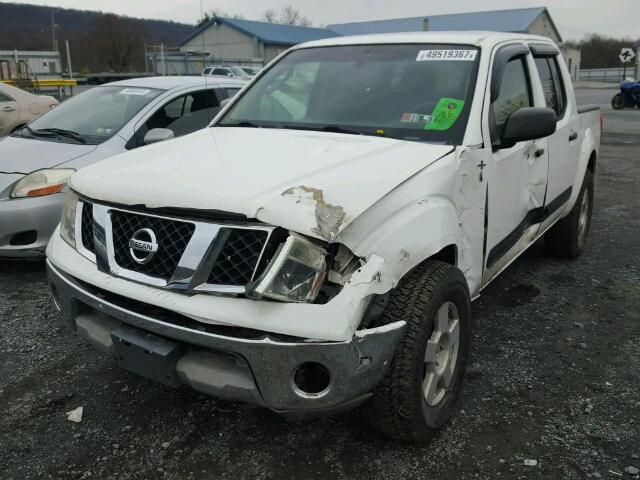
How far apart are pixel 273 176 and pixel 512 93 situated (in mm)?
1933

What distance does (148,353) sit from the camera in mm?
2205

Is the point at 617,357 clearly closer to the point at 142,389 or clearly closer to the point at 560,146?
the point at 560,146

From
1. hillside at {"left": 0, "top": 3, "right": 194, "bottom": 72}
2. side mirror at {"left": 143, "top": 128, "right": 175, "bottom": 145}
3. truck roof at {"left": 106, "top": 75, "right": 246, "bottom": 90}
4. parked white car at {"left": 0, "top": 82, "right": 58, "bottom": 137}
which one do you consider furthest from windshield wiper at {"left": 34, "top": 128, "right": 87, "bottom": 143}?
hillside at {"left": 0, "top": 3, "right": 194, "bottom": 72}

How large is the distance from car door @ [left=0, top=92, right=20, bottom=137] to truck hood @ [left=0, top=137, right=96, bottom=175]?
5.15 metres

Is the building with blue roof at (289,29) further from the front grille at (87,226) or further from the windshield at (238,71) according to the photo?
the front grille at (87,226)

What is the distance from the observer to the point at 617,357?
3371 millimetres

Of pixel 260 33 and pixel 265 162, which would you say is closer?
pixel 265 162

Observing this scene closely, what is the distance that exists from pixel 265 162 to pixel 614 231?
16.0ft

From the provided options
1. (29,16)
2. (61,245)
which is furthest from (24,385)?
(29,16)

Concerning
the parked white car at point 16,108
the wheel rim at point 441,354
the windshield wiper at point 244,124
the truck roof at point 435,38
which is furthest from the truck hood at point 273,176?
the parked white car at point 16,108

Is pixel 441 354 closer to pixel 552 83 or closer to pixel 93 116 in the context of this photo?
pixel 552 83

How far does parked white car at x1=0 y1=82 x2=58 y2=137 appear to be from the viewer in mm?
9703

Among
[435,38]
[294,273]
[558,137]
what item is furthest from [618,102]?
[294,273]

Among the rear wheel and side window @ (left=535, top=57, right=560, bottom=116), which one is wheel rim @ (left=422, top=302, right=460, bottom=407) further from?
the rear wheel
